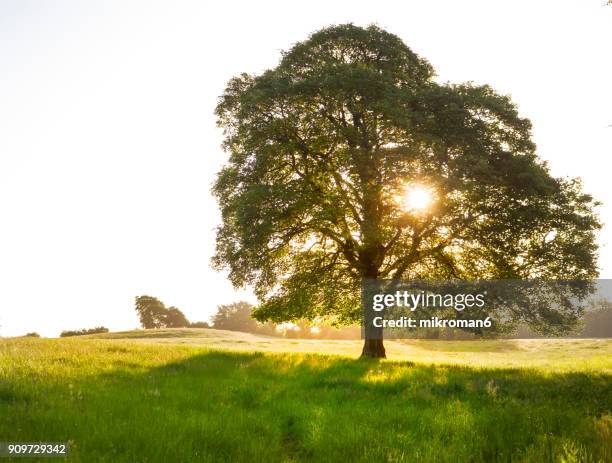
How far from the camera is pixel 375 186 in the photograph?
Result: 20.9 m

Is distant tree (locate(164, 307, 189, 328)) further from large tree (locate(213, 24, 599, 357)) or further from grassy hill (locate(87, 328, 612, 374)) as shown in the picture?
large tree (locate(213, 24, 599, 357))

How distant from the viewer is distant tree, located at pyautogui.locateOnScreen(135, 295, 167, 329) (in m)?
99.8

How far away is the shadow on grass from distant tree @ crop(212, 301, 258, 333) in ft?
354

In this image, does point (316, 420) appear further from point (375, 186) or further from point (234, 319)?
point (234, 319)

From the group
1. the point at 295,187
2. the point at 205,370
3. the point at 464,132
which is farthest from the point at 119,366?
the point at 464,132

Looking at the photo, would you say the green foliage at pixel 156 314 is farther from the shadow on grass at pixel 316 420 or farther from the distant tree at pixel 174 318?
the shadow on grass at pixel 316 420

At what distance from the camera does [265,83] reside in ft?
76.6

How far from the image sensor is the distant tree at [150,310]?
99.8m

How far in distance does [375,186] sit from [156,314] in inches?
3634

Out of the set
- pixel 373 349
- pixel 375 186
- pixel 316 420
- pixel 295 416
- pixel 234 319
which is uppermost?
pixel 375 186

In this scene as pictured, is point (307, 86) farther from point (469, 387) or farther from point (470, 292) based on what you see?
point (469, 387)

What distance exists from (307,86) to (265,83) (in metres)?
3.08


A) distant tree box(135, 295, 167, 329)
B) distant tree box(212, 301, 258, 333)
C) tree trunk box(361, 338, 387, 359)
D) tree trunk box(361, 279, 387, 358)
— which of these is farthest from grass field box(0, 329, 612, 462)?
distant tree box(212, 301, 258, 333)

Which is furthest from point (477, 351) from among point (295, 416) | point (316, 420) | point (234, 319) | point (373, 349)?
point (234, 319)
